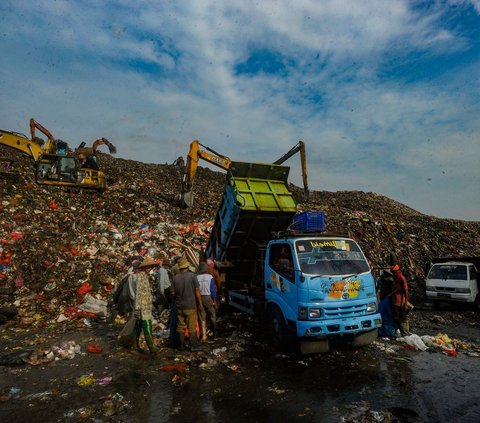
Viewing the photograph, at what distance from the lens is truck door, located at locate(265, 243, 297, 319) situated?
6031 mm

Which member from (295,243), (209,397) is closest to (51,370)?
(209,397)

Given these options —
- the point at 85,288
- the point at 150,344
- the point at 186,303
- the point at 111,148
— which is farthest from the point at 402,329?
the point at 111,148

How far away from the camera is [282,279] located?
21.0 ft

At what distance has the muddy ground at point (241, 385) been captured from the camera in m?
4.14

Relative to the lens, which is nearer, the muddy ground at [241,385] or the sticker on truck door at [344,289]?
the muddy ground at [241,385]

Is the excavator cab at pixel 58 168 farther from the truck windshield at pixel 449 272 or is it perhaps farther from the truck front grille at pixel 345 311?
the truck windshield at pixel 449 272

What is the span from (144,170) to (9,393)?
2014 cm

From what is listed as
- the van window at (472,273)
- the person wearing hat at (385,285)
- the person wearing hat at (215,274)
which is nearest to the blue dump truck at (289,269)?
the person wearing hat at (215,274)

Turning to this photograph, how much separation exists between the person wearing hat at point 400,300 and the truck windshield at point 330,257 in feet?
3.56

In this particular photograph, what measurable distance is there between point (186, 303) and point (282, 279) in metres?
1.76

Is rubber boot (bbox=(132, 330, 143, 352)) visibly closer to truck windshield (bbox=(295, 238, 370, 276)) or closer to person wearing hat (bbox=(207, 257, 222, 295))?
person wearing hat (bbox=(207, 257, 222, 295))

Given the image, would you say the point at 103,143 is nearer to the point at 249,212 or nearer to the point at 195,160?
the point at 195,160

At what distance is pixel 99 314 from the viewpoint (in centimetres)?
883

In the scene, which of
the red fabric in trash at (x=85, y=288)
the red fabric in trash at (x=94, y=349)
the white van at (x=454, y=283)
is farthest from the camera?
the white van at (x=454, y=283)
